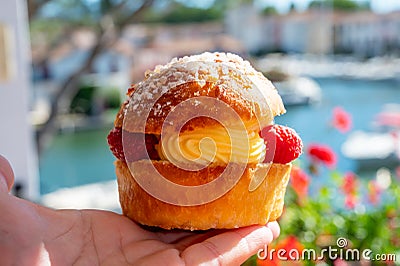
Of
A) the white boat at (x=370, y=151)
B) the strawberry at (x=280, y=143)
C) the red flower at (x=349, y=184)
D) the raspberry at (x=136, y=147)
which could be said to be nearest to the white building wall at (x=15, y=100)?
the red flower at (x=349, y=184)

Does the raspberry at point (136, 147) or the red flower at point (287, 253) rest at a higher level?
the raspberry at point (136, 147)

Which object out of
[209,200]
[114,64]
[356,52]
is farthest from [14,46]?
[356,52]

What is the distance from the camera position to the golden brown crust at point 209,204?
27.9 inches

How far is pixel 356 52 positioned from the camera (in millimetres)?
7121

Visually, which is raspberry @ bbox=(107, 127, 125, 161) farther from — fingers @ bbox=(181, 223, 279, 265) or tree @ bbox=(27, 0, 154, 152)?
tree @ bbox=(27, 0, 154, 152)

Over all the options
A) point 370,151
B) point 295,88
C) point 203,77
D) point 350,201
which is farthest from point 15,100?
point 370,151

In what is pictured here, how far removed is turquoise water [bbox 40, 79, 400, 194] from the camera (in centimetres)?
469

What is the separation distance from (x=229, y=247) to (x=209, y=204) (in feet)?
0.22

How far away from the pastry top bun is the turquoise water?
2.87 meters

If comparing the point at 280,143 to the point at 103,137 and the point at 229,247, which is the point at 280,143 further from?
the point at 103,137

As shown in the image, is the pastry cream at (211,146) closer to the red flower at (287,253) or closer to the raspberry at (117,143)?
the raspberry at (117,143)

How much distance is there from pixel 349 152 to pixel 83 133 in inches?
128

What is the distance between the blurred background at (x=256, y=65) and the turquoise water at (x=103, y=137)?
2cm

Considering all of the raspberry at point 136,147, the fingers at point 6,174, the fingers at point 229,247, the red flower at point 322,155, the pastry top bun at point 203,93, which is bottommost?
the red flower at point 322,155
